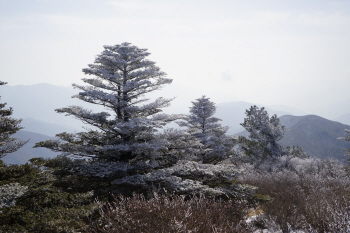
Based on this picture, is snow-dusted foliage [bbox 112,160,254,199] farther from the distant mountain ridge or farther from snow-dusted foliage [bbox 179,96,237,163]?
the distant mountain ridge

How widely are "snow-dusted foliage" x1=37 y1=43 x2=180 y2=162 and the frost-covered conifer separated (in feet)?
33.0

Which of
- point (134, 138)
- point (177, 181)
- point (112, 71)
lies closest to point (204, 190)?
point (177, 181)

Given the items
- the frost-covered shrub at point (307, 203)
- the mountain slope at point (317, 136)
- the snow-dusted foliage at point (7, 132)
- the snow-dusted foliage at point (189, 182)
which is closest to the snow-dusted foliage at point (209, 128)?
the frost-covered shrub at point (307, 203)

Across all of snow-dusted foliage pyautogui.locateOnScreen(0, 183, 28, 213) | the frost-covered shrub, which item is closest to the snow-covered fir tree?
the frost-covered shrub

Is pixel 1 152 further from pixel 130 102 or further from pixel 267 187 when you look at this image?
pixel 267 187

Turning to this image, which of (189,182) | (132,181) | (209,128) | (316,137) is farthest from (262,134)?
(316,137)

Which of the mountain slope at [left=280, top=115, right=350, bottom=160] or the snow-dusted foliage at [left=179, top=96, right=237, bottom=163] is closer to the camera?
the snow-dusted foliage at [left=179, top=96, right=237, bottom=163]

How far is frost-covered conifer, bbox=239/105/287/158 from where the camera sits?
61.4 feet

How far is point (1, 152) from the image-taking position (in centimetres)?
881

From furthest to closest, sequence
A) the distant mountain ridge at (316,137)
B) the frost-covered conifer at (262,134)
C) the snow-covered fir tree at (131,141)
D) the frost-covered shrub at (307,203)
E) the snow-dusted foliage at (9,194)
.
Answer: the distant mountain ridge at (316,137)
the frost-covered conifer at (262,134)
the snow-covered fir tree at (131,141)
the frost-covered shrub at (307,203)
the snow-dusted foliage at (9,194)

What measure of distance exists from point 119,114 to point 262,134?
13184 mm

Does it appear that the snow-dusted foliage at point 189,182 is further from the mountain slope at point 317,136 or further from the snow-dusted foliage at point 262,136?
the mountain slope at point 317,136

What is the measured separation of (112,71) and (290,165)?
524 inches

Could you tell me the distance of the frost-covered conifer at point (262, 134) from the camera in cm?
1870
